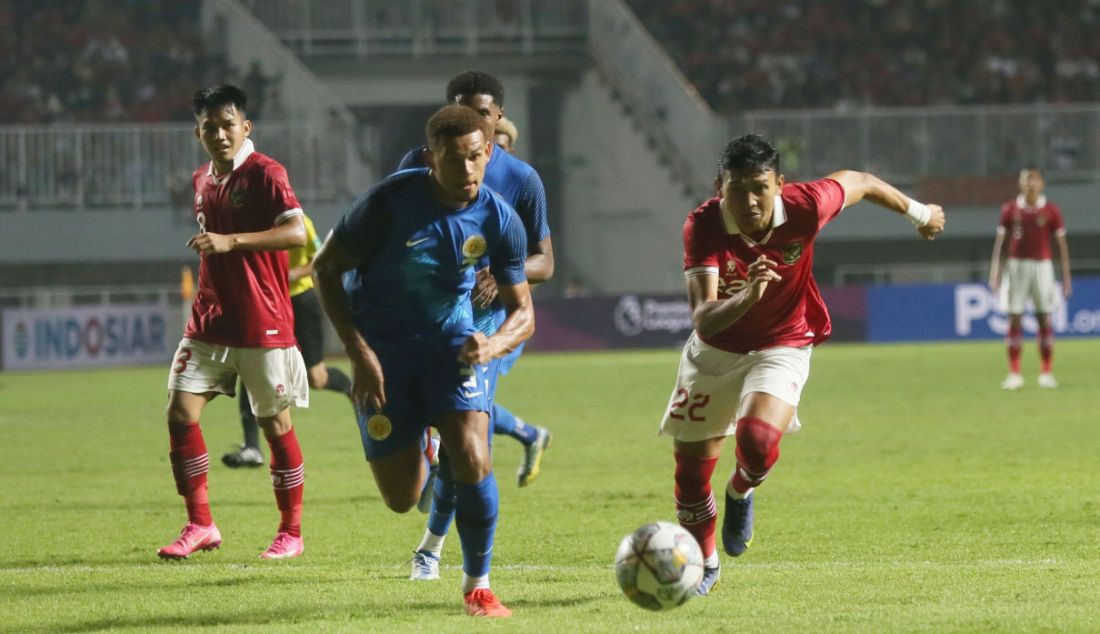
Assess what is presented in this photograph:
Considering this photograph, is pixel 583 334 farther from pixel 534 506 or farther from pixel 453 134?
pixel 453 134

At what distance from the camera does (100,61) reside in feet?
116

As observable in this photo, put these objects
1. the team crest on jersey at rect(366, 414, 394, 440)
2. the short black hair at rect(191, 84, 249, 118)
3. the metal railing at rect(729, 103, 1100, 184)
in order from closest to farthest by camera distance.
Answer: the team crest on jersey at rect(366, 414, 394, 440) → the short black hair at rect(191, 84, 249, 118) → the metal railing at rect(729, 103, 1100, 184)

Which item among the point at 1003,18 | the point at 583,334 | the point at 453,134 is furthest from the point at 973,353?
the point at 453,134

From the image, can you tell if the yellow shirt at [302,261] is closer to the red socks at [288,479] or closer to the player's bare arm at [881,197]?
the red socks at [288,479]

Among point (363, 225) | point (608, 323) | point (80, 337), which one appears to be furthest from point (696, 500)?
point (80, 337)

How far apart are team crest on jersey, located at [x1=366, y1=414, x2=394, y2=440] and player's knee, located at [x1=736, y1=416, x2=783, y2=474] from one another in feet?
4.69

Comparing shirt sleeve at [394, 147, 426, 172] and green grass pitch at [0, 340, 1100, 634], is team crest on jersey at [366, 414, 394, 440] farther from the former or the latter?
shirt sleeve at [394, 147, 426, 172]

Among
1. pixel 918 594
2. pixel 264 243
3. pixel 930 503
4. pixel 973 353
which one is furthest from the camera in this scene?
pixel 973 353

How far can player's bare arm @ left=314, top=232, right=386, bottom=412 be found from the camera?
5957 millimetres

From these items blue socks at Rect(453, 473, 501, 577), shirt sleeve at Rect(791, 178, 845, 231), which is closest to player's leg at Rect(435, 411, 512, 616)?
blue socks at Rect(453, 473, 501, 577)

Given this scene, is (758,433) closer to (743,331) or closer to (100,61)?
(743,331)

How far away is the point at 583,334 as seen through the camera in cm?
3159

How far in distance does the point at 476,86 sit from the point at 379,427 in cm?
226

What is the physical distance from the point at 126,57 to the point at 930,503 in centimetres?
2939
